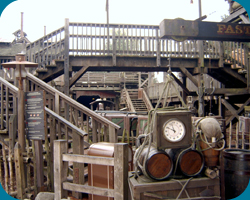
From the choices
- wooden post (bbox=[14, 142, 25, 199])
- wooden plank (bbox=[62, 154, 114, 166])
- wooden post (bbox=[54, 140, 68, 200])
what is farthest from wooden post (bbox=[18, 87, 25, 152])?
wooden plank (bbox=[62, 154, 114, 166])

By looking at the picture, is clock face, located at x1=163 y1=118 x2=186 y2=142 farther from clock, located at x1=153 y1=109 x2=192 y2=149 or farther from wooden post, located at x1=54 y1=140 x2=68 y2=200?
wooden post, located at x1=54 y1=140 x2=68 y2=200

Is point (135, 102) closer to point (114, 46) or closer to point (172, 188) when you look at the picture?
point (114, 46)

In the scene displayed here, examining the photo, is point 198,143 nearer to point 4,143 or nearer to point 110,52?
point 4,143

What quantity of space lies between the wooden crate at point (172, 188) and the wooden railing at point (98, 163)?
248 mm

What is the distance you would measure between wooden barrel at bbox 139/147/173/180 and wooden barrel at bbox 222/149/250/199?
1.48 metres

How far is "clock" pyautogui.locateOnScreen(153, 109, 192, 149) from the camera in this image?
346 centimetres

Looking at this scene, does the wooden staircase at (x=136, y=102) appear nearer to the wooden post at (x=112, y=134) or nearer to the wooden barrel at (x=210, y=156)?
the wooden post at (x=112, y=134)

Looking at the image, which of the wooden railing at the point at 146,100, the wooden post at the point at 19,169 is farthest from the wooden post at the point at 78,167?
the wooden railing at the point at 146,100

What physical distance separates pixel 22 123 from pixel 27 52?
5.24 m

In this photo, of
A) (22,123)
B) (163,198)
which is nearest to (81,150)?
(22,123)

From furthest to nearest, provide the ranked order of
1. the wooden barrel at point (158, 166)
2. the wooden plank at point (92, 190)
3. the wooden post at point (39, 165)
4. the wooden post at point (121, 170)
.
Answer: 1. the wooden post at point (39, 165)
2. the wooden barrel at point (158, 166)
3. the wooden plank at point (92, 190)
4. the wooden post at point (121, 170)

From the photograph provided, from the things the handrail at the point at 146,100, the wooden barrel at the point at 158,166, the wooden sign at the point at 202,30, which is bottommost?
the wooden barrel at the point at 158,166

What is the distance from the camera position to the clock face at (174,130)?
11.4 feet

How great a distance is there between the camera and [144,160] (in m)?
3.49
